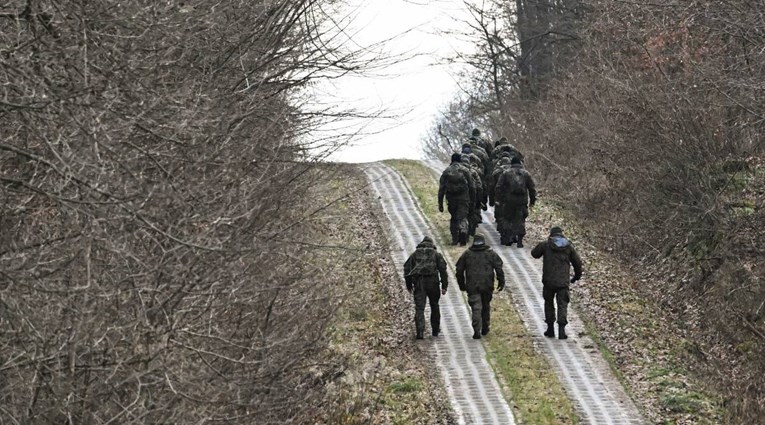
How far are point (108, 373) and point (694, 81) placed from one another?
20.0 meters

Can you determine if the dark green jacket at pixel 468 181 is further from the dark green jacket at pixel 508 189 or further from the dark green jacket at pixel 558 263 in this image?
the dark green jacket at pixel 558 263

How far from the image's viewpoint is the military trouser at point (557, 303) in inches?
794

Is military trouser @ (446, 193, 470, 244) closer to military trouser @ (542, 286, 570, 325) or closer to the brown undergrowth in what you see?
the brown undergrowth

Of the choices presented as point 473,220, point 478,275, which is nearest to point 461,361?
point 478,275

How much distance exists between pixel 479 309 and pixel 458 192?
5.27 metres

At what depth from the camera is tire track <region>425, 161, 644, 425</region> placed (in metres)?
17.2

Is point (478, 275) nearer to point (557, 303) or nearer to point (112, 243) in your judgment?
point (557, 303)

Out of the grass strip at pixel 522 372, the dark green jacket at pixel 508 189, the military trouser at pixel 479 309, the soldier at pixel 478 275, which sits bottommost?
the grass strip at pixel 522 372

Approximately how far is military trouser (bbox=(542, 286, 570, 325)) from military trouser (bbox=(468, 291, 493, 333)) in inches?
37.1

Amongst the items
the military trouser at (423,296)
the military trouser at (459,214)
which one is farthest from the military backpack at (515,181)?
the military trouser at (423,296)

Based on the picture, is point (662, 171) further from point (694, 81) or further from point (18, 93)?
point (18, 93)

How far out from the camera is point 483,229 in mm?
28422

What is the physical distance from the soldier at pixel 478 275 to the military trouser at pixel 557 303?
850 mm

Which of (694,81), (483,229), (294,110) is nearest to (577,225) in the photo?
(483,229)
